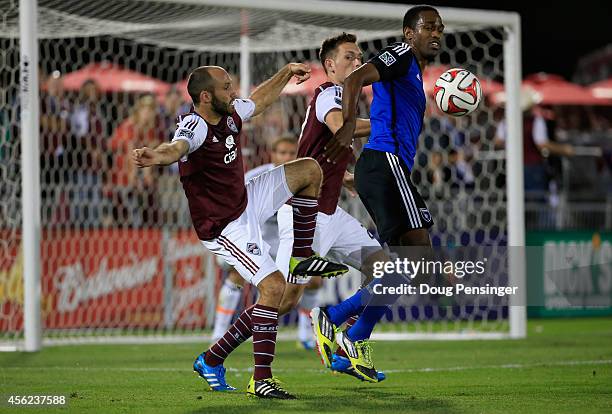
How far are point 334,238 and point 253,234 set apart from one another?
1.61 m

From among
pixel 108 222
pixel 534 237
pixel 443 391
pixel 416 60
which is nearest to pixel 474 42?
pixel 534 237

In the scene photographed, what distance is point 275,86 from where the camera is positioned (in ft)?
25.8

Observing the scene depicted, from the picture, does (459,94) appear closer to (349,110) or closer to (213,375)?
(349,110)

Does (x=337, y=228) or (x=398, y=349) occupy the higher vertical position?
(x=337, y=228)

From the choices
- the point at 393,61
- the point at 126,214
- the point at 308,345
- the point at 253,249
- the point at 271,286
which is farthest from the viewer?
the point at 126,214

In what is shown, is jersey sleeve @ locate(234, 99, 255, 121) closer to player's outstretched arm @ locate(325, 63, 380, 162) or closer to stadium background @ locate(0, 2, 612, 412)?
player's outstretched arm @ locate(325, 63, 380, 162)

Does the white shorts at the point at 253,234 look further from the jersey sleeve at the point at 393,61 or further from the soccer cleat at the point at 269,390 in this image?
the jersey sleeve at the point at 393,61

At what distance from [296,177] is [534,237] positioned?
9350 millimetres

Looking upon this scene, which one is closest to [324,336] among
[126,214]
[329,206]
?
[329,206]

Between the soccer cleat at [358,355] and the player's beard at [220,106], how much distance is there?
1.86 meters

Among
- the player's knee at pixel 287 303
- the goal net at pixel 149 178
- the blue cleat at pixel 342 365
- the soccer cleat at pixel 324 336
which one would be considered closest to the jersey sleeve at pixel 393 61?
the soccer cleat at pixel 324 336

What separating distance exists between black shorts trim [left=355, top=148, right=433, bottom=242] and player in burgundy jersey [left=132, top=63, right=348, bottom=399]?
410 millimetres

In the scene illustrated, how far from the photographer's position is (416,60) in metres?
7.53

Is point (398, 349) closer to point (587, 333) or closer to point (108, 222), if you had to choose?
point (587, 333)
